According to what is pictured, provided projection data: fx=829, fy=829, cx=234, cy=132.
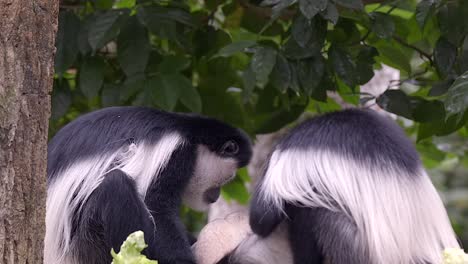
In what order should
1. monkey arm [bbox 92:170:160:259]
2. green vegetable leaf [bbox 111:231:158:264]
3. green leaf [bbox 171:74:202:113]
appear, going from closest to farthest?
green vegetable leaf [bbox 111:231:158:264] → monkey arm [bbox 92:170:160:259] → green leaf [bbox 171:74:202:113]

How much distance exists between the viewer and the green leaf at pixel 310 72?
2.84 m

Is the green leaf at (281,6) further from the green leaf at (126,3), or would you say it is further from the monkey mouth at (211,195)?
the green leaf at (126,3)

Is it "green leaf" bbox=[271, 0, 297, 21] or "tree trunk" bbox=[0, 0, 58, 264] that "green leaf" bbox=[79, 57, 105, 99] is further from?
"tree trunk" bbox=[0, 0, 58, 264]

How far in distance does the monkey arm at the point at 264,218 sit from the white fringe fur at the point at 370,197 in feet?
0.08

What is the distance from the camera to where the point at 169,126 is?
263cm

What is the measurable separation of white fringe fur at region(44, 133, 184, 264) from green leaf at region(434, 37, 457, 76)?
96cm

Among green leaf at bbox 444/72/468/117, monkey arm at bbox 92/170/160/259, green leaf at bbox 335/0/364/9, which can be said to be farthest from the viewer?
green leaf at bbox 335/0/364/9

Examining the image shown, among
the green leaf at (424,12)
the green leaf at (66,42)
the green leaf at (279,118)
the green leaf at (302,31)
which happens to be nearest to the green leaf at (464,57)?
the green leaf at (424,12)

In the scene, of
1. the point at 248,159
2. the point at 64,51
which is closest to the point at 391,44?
the point at 248,159

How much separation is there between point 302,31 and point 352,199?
0.60 metres

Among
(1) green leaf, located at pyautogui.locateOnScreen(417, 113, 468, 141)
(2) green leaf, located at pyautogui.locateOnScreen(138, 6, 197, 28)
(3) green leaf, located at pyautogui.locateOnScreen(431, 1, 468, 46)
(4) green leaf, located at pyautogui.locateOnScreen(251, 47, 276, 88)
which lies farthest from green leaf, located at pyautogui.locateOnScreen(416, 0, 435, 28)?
(2) green leaf, located at pyautogui.locateOnScreen(138, 6, 197, 28)

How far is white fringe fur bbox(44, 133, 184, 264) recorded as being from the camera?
248cm

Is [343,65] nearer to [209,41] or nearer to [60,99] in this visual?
[209,41]

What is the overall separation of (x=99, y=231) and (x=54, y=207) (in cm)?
17
